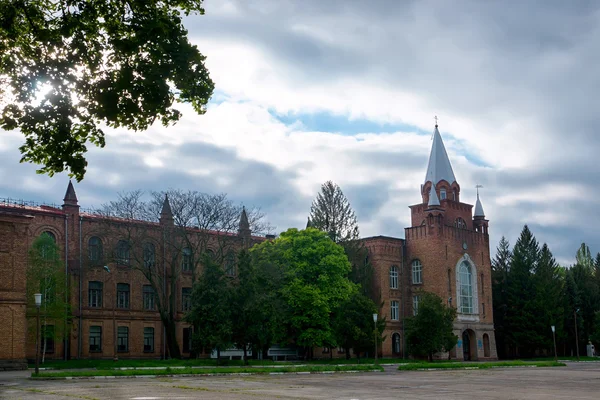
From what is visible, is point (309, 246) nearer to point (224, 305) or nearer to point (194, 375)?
point (224, 305)

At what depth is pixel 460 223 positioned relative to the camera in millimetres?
73125

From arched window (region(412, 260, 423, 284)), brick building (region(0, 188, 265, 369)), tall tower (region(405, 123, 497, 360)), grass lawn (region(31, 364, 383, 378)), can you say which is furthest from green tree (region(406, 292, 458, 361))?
brick building (region(0, 188, 265, 369))

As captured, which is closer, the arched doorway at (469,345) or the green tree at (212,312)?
the green tree at (212,312)

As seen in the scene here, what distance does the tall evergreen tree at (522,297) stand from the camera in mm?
72375

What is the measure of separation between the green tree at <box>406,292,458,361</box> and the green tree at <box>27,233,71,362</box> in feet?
85.9

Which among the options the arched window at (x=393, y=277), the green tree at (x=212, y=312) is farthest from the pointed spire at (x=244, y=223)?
the arched window at (x=393, y=277)

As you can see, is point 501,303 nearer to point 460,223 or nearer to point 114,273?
point 460,223

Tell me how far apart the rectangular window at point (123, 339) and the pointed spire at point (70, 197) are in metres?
10.7

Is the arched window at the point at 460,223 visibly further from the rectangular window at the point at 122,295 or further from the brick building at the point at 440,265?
the rectangular window at the point at 122,295

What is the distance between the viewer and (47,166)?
13.2 metres

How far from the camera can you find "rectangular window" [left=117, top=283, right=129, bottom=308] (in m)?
56.7

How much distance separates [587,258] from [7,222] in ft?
293

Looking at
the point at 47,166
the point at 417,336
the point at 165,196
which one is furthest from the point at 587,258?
the point at 47,166

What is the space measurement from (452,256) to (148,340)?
30670mm
